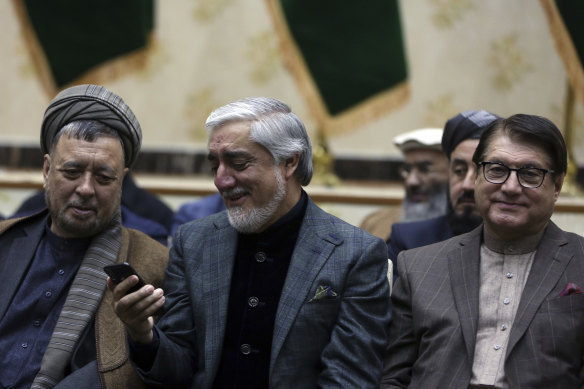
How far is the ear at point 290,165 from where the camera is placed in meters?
3.36

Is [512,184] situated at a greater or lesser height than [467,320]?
greater

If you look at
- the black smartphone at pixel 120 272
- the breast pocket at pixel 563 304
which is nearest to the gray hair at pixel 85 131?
the black smartphone at pixel 120 272

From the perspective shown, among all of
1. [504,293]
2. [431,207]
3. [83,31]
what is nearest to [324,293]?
[504,293]

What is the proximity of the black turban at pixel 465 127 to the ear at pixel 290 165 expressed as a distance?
4.12 ft

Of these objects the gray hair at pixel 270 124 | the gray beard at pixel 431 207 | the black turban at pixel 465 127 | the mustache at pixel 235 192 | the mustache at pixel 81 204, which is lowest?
the gray beard at pixel 431 207

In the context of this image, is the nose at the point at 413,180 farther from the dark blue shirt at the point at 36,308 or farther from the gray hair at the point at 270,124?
the dark blue shirt at the point at 36,308

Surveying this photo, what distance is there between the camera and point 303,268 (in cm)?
320

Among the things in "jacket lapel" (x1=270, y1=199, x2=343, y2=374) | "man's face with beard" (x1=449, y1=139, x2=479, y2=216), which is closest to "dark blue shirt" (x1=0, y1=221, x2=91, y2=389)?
"jacket lapel" (x1=270, y1=199, x2=343, y2=374)

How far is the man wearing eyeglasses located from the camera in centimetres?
295

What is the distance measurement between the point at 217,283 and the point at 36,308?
31.2 inches

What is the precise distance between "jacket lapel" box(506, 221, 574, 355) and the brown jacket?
56.2 inches

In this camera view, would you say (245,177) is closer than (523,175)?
No

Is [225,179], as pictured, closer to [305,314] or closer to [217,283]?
[217,283]

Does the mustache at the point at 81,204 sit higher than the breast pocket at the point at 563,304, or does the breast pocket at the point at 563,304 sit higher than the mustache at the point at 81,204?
the mustache at the point at 81,204
